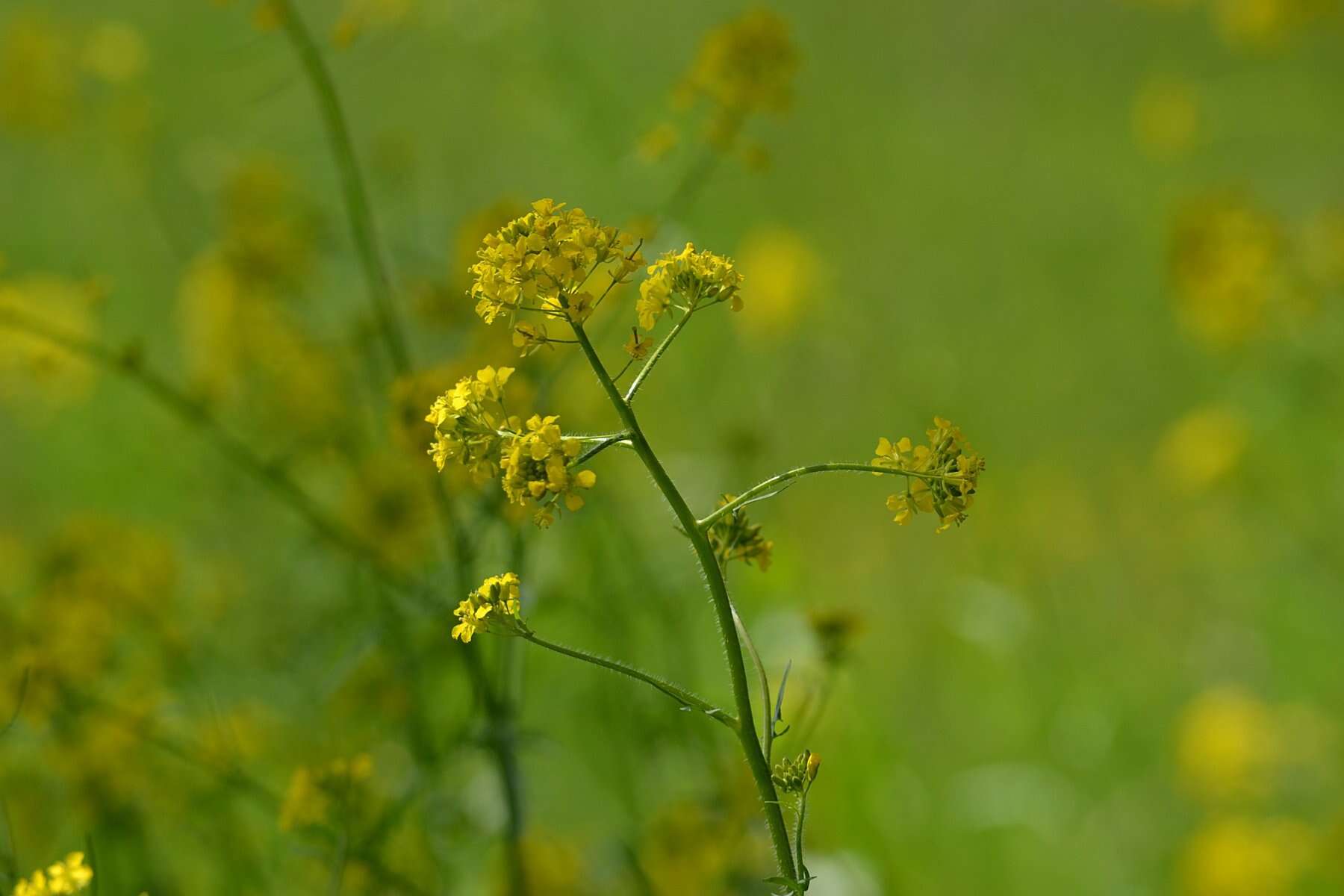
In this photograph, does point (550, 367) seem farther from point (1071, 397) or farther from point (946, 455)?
point (1071, 397)

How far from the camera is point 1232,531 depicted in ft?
11.7

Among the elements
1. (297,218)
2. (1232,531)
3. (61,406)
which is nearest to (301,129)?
(61,406)

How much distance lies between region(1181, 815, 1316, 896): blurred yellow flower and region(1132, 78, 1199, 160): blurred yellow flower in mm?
2065

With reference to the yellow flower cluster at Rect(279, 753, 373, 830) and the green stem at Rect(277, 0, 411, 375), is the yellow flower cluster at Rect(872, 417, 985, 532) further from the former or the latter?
the green stem at Rect(277, 0, 411, 375)

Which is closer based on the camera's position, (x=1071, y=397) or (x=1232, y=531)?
(x=1232, y=531)

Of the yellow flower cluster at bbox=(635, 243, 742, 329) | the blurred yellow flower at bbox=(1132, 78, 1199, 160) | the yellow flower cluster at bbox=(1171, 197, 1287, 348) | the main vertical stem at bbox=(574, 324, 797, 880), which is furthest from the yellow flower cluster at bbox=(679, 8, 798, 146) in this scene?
the blurred yellow flower at bbox=(1132, 78, 1199, 160)

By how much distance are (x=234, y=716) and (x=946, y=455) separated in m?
1.86

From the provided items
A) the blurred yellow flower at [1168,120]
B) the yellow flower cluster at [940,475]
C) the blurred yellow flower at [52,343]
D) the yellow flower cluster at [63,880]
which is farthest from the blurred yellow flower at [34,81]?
the blurred yellow flower at [1168,120]

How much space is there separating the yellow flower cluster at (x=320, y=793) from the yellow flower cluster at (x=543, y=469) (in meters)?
0.51

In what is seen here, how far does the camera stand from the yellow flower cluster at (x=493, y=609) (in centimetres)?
89

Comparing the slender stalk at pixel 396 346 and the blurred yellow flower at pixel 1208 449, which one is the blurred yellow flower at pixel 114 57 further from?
the blurred yellow flower at pixel 1208 449

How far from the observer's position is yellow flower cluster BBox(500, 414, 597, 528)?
85 centimetres

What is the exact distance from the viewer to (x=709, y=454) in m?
3.24

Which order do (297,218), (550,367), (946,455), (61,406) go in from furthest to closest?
A: (61,406) < (297,218) < (550,367) < (946,455)
